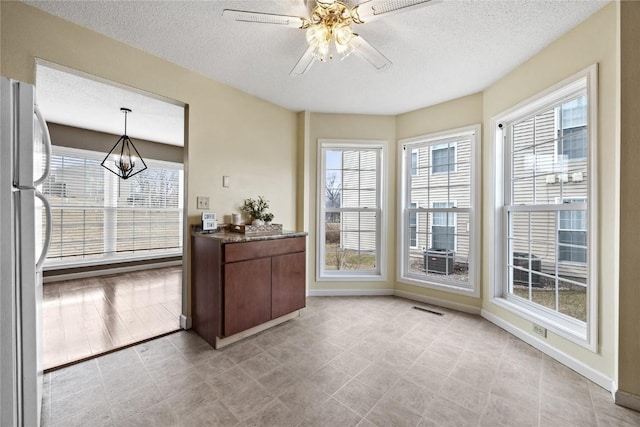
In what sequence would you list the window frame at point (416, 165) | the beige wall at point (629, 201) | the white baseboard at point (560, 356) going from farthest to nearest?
the window frame at point (416, 165), the white baseboard at point (560, 356), the beige wall at point (629, 201)

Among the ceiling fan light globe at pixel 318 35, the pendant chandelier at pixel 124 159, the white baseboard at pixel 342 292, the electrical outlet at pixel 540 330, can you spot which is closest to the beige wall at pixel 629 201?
the electrical outlet at pixel 540 330

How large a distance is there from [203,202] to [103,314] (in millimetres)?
1697

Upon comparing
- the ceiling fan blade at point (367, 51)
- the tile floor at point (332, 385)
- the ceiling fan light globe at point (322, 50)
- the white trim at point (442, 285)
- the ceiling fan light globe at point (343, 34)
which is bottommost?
the tile floor at point (332, 385)

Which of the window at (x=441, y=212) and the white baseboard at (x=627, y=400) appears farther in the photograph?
the window at (x=441, y=212)

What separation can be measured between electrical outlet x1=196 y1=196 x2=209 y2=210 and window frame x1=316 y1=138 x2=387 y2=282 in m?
1.44

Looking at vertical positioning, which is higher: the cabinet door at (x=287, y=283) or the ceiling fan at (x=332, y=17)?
the ceiling fan at (x=332, y=17)

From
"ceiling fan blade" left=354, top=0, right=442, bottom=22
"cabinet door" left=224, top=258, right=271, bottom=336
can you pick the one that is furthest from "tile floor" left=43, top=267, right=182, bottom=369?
"ceiling fan blade" left=354, top=0, right=442, bottom=22

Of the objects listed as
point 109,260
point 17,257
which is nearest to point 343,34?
point 17,257

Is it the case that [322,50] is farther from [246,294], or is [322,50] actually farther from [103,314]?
[103,314]

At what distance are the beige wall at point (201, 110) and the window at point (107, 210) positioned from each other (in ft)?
10.1

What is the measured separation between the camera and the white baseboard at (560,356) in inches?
69.1

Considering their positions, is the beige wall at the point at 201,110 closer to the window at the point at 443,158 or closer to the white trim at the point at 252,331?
the white trim at the point at 252,331

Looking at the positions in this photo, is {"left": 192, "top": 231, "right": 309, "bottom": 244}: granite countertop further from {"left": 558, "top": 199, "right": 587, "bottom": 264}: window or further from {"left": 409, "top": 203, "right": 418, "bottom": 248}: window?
{"left": 558, "top": 199, "right": 587, "bottom": 264}: window

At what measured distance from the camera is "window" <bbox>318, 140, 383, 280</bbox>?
3645 mm
